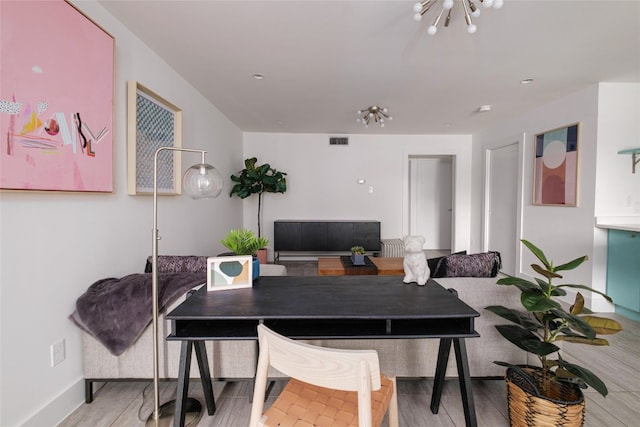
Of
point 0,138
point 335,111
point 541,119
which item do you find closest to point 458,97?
point 541,119

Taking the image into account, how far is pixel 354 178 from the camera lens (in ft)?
19.0

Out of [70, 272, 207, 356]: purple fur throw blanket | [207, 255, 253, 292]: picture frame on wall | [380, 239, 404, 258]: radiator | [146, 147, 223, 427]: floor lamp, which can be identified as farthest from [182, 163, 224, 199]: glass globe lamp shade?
[380, 239, 404, 258]: radiator

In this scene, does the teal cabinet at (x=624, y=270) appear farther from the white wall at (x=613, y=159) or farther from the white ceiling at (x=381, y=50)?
the white ceiling at (x=381, y=50)

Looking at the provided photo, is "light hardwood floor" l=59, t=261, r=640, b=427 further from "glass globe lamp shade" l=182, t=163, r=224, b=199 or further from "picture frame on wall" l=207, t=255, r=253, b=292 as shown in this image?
"glass globe lamp shade" l=182, t=163, r=224, b=199

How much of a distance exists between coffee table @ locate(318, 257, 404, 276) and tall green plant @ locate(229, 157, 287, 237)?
180cm

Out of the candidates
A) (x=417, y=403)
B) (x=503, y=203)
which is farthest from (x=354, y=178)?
(x=417, y=403)

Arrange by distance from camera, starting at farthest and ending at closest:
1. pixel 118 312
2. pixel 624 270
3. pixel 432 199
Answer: pixel 432 199
pixel 624 270
pixel 118 312

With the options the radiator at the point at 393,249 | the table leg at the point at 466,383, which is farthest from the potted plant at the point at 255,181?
the table leg at the point at 466,383

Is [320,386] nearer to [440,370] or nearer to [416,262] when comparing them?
[416,262]

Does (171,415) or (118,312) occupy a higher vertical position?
(118,312)

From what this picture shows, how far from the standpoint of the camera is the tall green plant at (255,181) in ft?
16.2

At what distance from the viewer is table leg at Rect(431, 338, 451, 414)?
1551 mm

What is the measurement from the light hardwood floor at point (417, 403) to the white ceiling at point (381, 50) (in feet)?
7.80

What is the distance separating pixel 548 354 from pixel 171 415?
1.93 m
